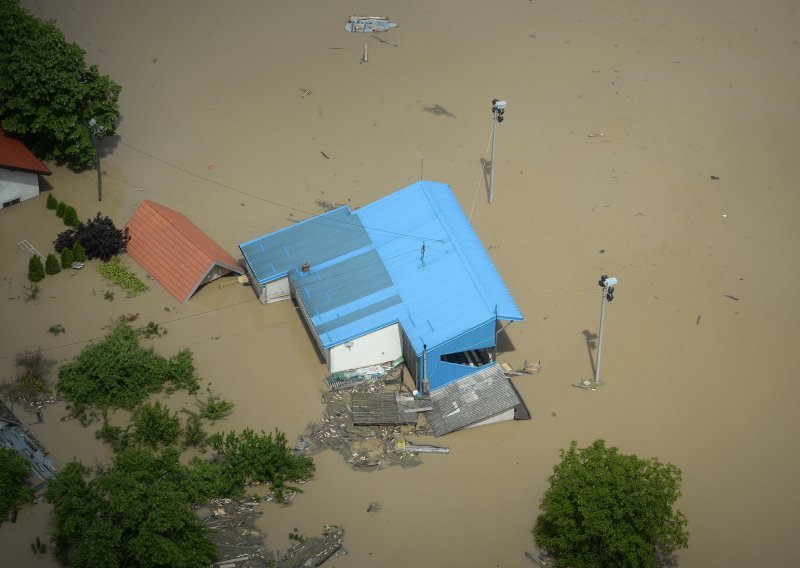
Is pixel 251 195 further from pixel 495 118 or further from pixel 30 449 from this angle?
pixel 30 449

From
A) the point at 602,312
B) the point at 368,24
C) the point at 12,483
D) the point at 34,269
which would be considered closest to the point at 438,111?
the point at 368,24

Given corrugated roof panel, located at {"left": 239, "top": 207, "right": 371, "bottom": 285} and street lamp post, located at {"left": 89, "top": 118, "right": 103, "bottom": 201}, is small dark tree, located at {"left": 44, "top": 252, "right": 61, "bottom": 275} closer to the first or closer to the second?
street lamp post, located at {"left": 89, "top": 118, "right": 103, "bottom": 201}

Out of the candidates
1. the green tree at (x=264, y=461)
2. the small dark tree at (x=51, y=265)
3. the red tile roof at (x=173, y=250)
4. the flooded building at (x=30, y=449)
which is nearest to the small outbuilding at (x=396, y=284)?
the red tile roof at (x=173, y=250)

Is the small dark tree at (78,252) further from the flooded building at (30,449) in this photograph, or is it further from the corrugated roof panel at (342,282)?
the corrugated roof panel at (342,282)

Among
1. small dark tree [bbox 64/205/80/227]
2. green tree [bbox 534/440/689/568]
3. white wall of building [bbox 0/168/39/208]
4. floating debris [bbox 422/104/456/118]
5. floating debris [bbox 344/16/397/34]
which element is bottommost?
green tree [bbox 534/440/689/568]

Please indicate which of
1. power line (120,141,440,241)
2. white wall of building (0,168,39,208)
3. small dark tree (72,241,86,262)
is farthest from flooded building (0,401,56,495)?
power line (120,141,440,241)

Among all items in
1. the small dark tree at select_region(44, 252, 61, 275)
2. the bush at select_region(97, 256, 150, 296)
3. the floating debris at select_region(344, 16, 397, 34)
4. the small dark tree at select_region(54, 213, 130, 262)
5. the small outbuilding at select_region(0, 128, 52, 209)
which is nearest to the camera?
the bush at select_region(97, 256, 150, 296)
